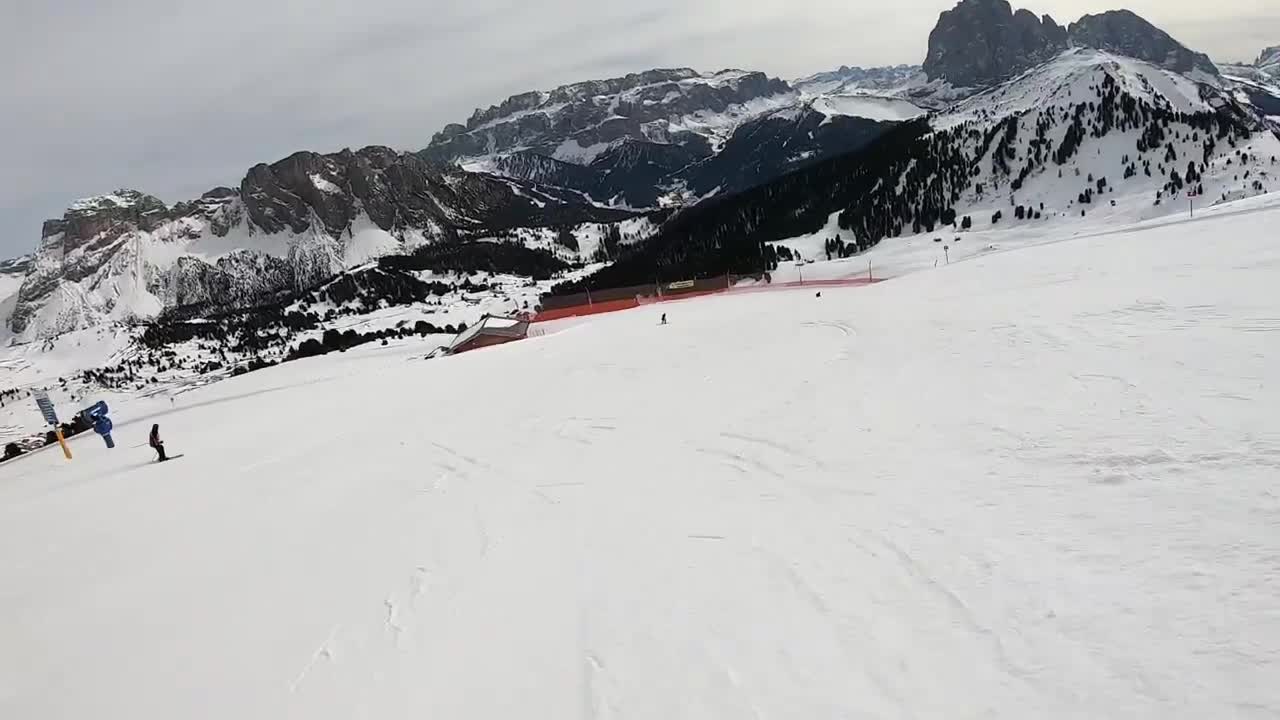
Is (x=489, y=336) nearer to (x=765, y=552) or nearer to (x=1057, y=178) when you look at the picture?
(x=765, y=552)

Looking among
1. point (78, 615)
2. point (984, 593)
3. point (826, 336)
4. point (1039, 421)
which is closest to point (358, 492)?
point (78, 615)

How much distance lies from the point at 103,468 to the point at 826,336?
27832mm

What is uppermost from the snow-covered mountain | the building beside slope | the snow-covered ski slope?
the snow-covered mountain

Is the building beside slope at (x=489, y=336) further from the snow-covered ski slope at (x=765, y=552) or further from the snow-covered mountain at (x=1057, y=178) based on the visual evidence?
the snow-covered mountain at (x=1057, y=178)

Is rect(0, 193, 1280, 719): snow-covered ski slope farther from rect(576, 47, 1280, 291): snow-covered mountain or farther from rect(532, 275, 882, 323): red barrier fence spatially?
rect(576, 47, 1280, 291): snow-covered mountain

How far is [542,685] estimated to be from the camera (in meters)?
6.19

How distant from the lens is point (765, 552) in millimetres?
7918

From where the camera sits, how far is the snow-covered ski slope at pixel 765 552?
5566mm

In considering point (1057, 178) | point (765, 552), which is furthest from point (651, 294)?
point (1057, 178)

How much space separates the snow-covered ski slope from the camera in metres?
5.57

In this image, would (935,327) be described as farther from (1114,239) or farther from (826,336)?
(1114,239)

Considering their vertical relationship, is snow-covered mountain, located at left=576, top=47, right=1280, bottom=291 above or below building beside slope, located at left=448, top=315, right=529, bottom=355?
above

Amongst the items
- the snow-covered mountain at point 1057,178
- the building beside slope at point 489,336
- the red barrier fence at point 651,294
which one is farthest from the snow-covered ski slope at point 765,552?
the snow-covered mountain at point 1057,178

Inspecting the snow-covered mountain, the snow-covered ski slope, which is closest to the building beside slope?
the snow-covered ski slope
